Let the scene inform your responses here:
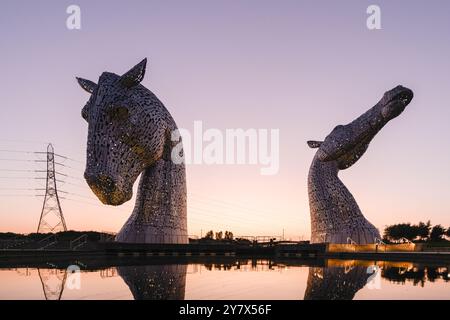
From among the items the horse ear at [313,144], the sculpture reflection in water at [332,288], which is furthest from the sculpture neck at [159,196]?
the sculpture reflection in water at [332,288]

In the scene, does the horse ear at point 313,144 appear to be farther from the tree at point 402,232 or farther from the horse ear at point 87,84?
the tree at point 402,232

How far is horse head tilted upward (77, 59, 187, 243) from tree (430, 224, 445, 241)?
40.0 metres

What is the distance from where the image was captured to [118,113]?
16.9 metres

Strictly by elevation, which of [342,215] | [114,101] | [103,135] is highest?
[114,101]

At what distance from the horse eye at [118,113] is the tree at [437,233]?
4434 cm

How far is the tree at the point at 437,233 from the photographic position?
52416 millimetres

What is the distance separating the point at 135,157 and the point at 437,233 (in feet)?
145

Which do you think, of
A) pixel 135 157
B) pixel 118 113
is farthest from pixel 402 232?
pixel 118 113

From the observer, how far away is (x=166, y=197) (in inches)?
773

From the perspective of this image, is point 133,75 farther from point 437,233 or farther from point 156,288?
point 437,233

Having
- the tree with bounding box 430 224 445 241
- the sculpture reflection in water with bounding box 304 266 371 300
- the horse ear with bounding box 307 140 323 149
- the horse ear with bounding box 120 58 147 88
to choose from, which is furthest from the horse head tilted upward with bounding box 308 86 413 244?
the tree with bounding box 430 224 445 241

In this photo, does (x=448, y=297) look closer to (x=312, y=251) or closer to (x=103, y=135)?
(x=103, y=135)
